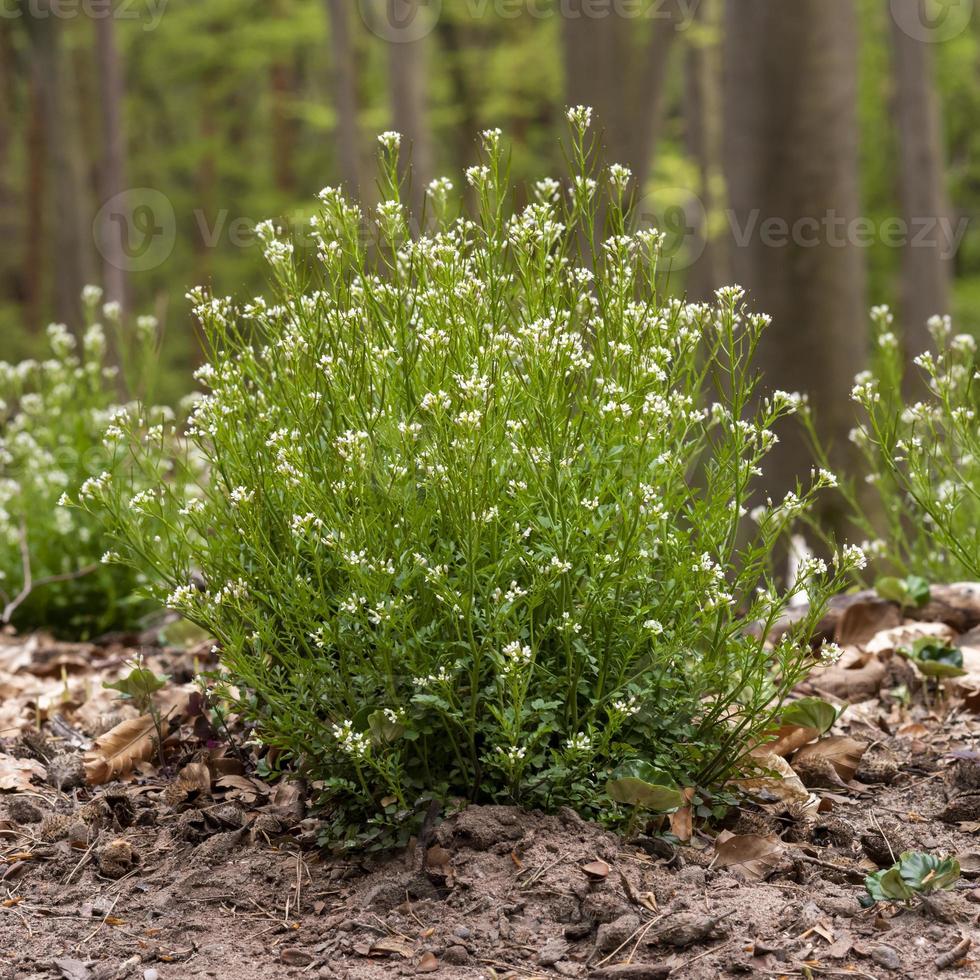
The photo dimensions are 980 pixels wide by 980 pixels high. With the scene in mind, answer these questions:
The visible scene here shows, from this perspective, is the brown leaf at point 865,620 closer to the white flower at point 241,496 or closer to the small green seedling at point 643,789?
the small green seedling at point 643,789

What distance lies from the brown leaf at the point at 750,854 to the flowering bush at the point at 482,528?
187 millimetres

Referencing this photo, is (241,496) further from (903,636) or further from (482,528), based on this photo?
(903,636)

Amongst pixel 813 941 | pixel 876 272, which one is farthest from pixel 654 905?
pixel 876 272

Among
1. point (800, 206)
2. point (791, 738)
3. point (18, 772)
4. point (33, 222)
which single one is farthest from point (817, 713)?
point (33, 222)

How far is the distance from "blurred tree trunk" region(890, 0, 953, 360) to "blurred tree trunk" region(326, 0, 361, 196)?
754cm

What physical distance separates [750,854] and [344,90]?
1569 cm

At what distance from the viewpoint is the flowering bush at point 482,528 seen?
256 centimetres

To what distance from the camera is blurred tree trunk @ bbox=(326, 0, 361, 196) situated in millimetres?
16406

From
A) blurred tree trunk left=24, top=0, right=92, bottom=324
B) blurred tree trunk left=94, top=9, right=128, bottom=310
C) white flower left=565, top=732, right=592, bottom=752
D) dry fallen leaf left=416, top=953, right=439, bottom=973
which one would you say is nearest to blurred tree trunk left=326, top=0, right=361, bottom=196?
blurred tree trunk left=94, top=9, right=128, bottom=310

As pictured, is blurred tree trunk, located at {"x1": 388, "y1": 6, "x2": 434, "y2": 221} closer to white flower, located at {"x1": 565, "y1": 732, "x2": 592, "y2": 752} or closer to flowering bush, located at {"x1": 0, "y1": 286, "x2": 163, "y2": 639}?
flowering bush, located at {"x1": 0, "y1": 286, "x2": 163, "y2": 639}

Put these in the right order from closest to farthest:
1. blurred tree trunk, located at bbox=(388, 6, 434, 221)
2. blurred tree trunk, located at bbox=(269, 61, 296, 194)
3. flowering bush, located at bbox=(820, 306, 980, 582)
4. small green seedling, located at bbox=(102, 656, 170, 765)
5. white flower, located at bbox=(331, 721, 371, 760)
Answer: white flower, located at bbox=(331, 721, 371, 760) → flowering bush, located at bbox=(820, 306, 980, 582) → small green seedling, located at bbox=(102, 656, 170, 765) → blurred tree trunk, located at bbox=(388, 6, 434, 221) → blurred tree trunk, located at bbox=(269, 61, 296, 194)

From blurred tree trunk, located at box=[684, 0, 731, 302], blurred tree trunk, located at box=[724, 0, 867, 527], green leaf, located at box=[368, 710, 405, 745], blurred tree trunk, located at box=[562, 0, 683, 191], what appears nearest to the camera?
green leaf, located at box=[368, 710, 405, 745]

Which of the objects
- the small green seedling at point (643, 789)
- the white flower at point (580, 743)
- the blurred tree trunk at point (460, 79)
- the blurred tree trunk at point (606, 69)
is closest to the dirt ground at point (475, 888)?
the small green seedling at point (643, 789)

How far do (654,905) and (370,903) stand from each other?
24.7 inches
